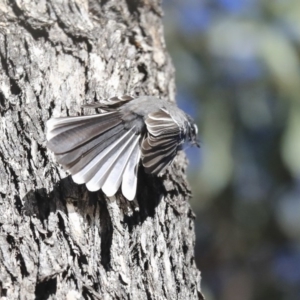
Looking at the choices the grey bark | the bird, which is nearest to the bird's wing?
the bird

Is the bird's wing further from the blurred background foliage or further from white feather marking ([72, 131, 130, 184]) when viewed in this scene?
the blurred background foliage

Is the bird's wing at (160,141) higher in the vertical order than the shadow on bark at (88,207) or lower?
higher

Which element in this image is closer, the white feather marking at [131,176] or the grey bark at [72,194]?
the grey bark at [72,194]

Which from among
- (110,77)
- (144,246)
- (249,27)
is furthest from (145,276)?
(249,27)

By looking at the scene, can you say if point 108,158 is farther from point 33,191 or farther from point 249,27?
point 249,27

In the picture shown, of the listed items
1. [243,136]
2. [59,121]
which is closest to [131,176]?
[59,121]

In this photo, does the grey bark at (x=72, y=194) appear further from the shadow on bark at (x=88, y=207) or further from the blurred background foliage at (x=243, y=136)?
the blurred background foliage at (x=243, y=136)

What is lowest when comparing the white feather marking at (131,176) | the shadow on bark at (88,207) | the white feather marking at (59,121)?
the shadow on bark at (88,207)

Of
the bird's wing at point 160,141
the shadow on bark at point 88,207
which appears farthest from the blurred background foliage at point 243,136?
the shadow on bark at point 88,207
